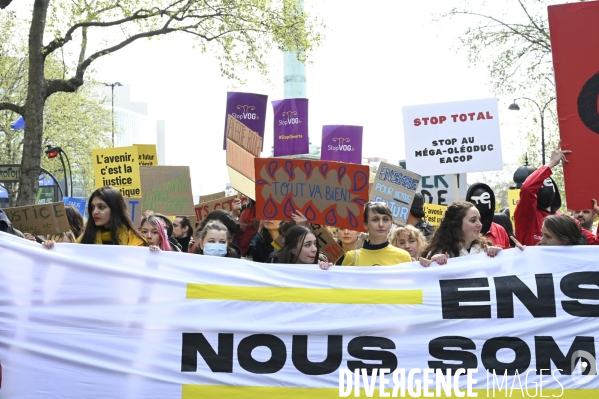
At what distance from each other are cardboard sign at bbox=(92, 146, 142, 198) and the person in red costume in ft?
19.6

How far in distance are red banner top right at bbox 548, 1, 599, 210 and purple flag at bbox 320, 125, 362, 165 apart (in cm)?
710

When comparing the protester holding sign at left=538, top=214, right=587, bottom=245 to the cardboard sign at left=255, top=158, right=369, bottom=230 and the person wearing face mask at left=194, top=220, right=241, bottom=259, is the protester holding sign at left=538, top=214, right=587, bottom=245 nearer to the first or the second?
the cardboard sign at left=255, top=158, right=369, bottom=230

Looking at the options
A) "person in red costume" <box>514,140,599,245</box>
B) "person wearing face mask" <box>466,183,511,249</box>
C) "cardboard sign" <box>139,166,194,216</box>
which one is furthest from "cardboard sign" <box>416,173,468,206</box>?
"person in red costume" <box>514,140,599,245</box>

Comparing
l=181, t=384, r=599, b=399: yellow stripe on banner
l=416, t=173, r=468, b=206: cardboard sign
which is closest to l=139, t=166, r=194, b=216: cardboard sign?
l=416, t=173, r=468, b=206: cardboard sign

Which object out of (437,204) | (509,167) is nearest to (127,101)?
(509,167)

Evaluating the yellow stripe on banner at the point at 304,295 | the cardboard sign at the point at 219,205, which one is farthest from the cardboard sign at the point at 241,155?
the yellow stripe on banner at the point at 304,295

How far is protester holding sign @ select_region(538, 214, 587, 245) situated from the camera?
19.1 ft

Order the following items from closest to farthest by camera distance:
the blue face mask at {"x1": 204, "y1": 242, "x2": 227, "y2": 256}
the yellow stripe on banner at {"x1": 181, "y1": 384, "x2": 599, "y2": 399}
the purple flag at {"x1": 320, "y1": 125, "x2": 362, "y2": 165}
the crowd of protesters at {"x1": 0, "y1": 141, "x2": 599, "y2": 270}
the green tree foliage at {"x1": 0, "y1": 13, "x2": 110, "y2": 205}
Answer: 1. the yellow stripe on banner at {"x1": 181, "y1": 384, "x2": 599, "y2": 399}
2. the crowd of protesters at {"x1": 0, "y1": 141, "x2": 599, "y2": 270}
3. the blue face mask at {"x1": 204, "y1": 242, "x2": 227, "y2": 256}
4. the purple flag at {"x1": 320, "y1": 125, "x2": 362, "y2": 165}
5. the green tree foliage at {"x1": 0, "y1": 13, "x2": 110, "y2": 205}

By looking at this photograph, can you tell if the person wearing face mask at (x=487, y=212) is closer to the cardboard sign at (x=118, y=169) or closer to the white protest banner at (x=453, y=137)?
the white protest banner at (x=453, y=137)

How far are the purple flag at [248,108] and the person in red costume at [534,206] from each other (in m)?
5.16

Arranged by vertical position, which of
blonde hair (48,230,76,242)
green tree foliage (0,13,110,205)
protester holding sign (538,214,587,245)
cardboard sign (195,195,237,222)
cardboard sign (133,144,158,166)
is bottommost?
protester holding sign (538,214,587,245)

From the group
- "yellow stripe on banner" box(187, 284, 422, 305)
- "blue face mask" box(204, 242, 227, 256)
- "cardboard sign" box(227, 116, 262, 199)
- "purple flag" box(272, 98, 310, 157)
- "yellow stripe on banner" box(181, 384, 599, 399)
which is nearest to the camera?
"yellow stripe on banner" box(181, 384, 599, 399)

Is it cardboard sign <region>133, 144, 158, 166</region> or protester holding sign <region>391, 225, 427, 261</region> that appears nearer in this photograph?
protester holding sign <region>391, 225, 427, 261</region>

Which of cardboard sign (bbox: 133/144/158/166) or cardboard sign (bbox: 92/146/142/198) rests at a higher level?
cardboard sign (bbox: 133/144/158/166)
